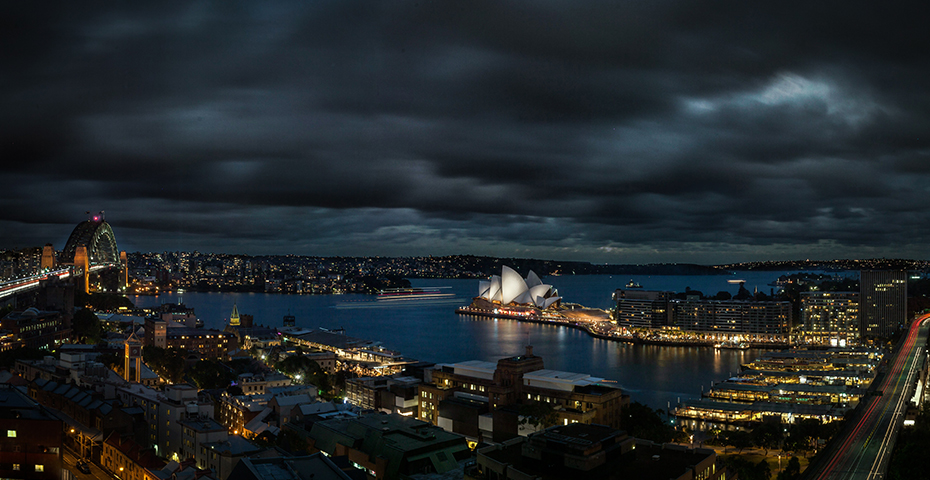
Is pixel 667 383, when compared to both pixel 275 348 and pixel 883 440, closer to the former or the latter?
pixel 883 440

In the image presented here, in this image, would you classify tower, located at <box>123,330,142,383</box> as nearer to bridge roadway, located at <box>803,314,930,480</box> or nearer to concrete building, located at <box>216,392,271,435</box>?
concrete building, located at <box>216,392,271,435</box>

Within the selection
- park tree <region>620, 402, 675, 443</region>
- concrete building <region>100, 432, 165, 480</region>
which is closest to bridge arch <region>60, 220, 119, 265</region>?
concrete building <region>100, 432, 165, 480</region>

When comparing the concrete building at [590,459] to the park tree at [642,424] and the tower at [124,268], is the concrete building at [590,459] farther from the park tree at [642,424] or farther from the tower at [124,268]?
the tower at [124,268]

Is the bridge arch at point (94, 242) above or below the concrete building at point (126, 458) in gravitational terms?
above

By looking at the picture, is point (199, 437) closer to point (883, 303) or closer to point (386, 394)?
point (386, 394)

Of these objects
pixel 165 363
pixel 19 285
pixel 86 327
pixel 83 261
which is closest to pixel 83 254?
pixel 83 261

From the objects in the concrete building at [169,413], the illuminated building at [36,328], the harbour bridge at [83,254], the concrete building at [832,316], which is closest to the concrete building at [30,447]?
the concrete building at [169,413]
